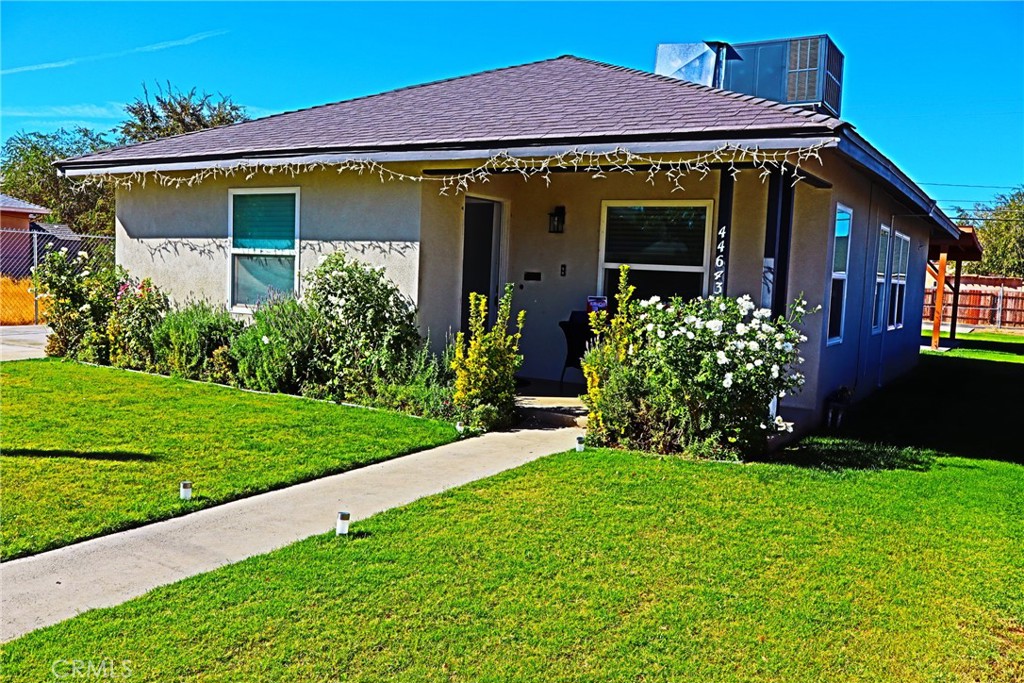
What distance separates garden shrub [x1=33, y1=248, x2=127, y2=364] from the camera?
11.6 m

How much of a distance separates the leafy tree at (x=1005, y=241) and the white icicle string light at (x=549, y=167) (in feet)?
131

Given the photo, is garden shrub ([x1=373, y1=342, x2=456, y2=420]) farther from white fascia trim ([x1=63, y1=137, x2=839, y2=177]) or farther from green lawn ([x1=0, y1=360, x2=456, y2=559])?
white fascia trim ([x1=63, y1=137, x2=839, y2=177])

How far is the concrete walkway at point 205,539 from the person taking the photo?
4.08 m

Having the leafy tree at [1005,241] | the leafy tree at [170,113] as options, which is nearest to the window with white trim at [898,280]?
the leafy tree at [170,113]

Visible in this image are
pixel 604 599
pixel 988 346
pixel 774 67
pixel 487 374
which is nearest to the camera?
pixel 604 599

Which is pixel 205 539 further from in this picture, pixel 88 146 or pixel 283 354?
pixel 88 146

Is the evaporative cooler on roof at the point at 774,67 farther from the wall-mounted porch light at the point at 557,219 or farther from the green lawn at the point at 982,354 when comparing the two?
the green lawn at the point at 982,354

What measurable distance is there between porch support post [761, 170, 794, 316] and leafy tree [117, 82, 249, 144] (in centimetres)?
2720

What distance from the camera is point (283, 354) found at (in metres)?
9.66

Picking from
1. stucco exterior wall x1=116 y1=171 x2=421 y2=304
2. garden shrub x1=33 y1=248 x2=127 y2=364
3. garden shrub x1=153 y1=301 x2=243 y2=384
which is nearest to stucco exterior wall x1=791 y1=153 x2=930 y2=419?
stucco exterior wall x1=116 y1=171 x2=421 y2=304

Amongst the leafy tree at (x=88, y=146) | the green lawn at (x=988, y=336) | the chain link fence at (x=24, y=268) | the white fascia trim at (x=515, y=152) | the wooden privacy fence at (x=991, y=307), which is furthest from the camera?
the wooden privacy fence at (x=991, y=307)

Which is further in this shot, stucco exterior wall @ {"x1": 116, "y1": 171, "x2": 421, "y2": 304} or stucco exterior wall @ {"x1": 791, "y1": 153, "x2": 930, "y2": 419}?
stucco exterior wall @ {"x1": 116, "y1": 171, "x2": 421, "y2": 304}

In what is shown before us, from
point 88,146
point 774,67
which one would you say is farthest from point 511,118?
point 88,146

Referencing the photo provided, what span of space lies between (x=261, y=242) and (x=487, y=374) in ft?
14.2
